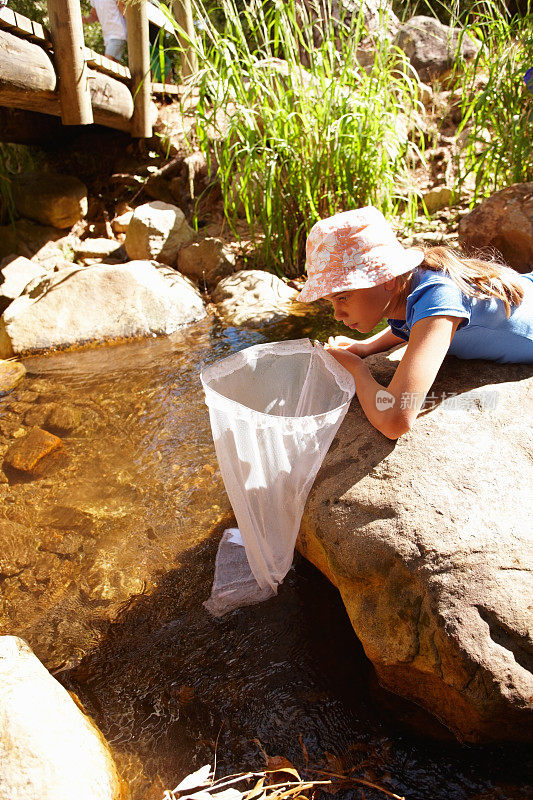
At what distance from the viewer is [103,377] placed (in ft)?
12.2

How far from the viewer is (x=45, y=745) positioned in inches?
51.8

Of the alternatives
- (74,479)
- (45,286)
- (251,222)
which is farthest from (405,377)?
(45,286)

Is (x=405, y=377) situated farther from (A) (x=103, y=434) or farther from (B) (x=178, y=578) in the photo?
(A) (x=103, y=434)

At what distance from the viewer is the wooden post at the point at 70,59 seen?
434 centimetres

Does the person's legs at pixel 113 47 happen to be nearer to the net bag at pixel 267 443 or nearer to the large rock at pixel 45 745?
the net bag at pixel 267 443

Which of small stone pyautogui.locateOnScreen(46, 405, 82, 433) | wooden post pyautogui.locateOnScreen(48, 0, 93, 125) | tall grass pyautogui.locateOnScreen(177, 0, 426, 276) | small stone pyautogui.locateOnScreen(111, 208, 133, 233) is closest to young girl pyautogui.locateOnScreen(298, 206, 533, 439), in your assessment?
small stone pyautogui.locateOnScreen(46, 405, 82, 433)

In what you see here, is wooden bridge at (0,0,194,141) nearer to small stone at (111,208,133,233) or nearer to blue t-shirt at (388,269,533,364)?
small stone at (111,208,133,233)

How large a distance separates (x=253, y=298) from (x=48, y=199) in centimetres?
296

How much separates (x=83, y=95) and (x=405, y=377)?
4485mm

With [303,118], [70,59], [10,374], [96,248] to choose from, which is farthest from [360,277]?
[96,248]

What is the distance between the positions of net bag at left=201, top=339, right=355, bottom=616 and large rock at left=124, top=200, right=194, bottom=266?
369cm

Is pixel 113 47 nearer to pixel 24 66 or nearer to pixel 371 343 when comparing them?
pixel 24 66

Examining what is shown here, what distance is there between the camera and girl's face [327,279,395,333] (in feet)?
5.47

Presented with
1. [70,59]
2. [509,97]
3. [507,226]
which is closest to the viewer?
[507,226]
